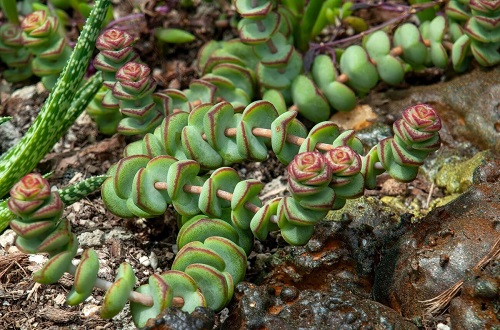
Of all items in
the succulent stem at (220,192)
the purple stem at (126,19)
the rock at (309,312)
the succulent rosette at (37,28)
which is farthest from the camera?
the purple stem at (126,19)

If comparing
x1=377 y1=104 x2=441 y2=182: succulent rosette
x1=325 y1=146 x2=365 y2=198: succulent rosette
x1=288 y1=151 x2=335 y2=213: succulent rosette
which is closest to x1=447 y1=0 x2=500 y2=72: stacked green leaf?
x1=377 y1=104 x2=441 y2=182: succulent rosette

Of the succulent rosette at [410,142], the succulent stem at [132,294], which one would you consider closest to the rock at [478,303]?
the succulent rosette at [410,142]

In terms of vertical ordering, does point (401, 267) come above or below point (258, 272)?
above

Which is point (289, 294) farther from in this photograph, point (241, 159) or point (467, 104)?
point (467, 104)

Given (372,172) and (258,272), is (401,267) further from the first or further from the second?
(258,272)

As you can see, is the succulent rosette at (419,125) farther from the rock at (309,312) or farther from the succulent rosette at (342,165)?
the rock at (309,312)

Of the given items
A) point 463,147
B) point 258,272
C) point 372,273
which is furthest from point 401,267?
point 463,147

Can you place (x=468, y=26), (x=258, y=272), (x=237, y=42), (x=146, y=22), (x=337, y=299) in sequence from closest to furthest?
(x=337, y=299), (x=258, y=272), (x=468, y=26), (x=237, y=42), (x=146, y=22)
